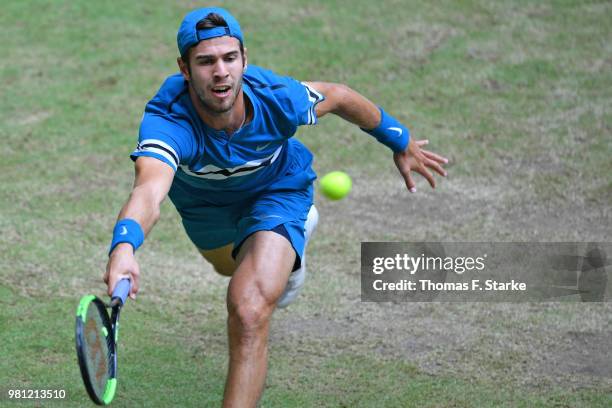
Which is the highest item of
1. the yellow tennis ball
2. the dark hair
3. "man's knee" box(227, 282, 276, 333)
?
the dark hair

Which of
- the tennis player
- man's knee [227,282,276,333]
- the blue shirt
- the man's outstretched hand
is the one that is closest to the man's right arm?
the tennis player

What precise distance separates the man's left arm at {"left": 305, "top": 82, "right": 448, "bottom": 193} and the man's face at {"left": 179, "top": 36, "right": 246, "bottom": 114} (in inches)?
27.3

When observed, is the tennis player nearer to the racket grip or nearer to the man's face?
the man's face

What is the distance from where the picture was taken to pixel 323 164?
9336 mm

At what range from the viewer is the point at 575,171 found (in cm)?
920

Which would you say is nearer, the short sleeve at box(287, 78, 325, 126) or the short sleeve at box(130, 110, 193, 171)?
the short sleeve at box(130, 110, 193, 171)

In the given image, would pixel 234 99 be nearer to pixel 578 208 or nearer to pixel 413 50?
pixel 578 208

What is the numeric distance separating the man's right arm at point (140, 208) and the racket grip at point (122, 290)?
2 centimetres

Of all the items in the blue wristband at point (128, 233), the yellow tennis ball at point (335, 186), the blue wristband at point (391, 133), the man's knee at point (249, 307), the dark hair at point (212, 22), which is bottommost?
the man's knee at point (249, 307)

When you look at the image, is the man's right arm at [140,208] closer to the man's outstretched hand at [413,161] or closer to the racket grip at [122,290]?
the racket grip at [122,290]

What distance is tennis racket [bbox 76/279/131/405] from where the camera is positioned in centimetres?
373

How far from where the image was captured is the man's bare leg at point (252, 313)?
4801mm

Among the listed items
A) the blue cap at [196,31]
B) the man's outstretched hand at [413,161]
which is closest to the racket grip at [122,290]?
the blue cap at [196,31]

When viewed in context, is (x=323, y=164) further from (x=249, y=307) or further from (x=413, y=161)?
(x=249, y=307)
